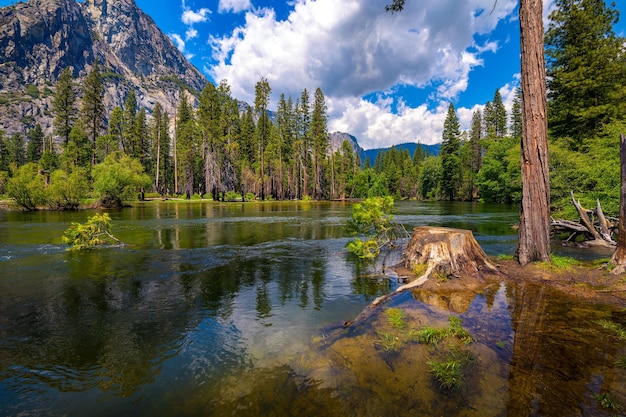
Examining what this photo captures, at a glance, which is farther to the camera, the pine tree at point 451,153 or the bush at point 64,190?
the pine tree at point 451,153

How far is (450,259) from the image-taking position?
8.52m

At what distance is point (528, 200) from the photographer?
28.2ft

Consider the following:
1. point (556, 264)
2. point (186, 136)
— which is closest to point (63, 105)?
point (186, 136)

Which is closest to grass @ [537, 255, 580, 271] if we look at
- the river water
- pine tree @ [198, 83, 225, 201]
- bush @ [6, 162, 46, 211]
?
the river water

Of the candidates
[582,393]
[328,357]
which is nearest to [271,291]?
[328,357]

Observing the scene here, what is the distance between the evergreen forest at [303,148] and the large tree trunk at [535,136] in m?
10.5

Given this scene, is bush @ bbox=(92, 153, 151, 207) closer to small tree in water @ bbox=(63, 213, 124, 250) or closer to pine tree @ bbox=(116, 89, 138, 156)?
small tree in water @ bbox=(63, 213, 124, 250)

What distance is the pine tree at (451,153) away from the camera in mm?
80688

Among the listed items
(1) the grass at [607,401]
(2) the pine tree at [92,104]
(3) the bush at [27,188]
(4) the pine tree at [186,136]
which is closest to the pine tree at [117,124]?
(2) the pine tree at [92,104]

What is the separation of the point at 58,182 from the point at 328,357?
40.6 metres

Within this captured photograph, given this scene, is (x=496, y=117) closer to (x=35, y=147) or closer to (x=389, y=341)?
(x=389, y=341)

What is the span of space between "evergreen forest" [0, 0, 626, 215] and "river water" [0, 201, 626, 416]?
49.6 feet

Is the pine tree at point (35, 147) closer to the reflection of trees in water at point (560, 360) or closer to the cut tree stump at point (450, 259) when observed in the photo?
the cut tree stump at point (450, 259)

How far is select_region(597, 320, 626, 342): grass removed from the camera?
15.2 feet
